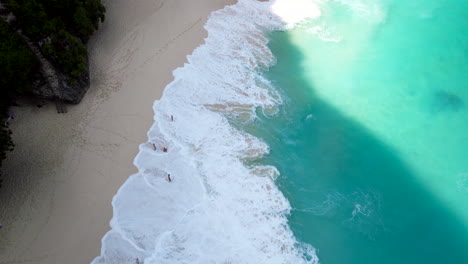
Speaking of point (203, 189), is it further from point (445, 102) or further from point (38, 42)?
point (445, 102)

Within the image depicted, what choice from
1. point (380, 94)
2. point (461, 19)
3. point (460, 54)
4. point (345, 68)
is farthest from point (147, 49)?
point (461, 19)

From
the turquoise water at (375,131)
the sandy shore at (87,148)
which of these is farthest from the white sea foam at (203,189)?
the turquoise water at (375,131)

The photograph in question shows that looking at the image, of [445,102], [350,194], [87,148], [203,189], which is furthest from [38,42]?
[445,102]

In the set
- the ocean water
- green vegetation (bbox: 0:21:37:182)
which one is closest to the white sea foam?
the ocean water

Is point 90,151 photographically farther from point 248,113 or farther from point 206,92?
point 248,113

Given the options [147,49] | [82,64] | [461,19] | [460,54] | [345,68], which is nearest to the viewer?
[82,64]

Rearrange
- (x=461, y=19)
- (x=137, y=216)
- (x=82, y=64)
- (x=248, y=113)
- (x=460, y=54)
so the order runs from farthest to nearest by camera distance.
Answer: (x=461, y=19) → (x=460, y=54) → (x=248, y=113) → (x=82, y=64) → (x=137, y=216)
